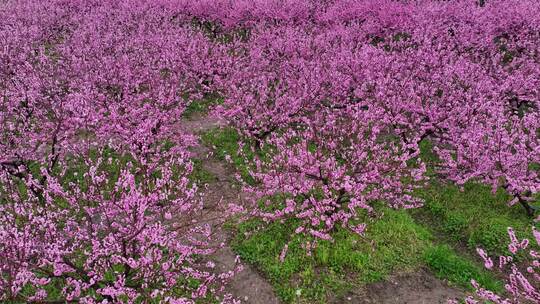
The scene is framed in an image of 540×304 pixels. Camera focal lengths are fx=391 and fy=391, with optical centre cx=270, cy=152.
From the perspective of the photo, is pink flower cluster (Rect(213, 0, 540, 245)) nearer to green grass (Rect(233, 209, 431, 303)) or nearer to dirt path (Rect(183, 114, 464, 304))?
green grass (Rect(233, 209, 431, 303))

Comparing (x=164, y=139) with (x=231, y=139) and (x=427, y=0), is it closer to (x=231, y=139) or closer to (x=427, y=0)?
(x=231, y=139)

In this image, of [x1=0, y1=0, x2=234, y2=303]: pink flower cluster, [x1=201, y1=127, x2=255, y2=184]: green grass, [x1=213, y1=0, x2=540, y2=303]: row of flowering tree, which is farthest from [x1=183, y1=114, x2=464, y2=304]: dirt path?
[x1=201, y1=127, x2=255, y2=184]: green grass

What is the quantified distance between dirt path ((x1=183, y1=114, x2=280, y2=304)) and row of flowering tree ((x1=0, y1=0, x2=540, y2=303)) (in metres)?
0.33

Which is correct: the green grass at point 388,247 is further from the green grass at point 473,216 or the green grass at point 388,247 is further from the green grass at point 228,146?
the green grass at point 228,146

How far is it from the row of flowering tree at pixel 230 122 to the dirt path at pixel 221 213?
33cm

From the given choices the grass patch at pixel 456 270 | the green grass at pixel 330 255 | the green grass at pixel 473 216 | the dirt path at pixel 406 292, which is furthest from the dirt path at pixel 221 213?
the green grass at pixel 473 216

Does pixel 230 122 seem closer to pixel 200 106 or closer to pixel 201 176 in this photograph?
pixel 200 106

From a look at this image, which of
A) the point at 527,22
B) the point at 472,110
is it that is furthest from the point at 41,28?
the point at 527,22

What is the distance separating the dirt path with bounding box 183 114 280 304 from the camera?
6.74 m

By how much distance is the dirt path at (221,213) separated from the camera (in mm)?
6738

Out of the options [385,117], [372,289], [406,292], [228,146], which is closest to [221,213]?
[228,146]

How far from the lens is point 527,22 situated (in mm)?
17062

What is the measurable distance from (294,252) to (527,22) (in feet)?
53.4

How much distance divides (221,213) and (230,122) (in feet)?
13.5
